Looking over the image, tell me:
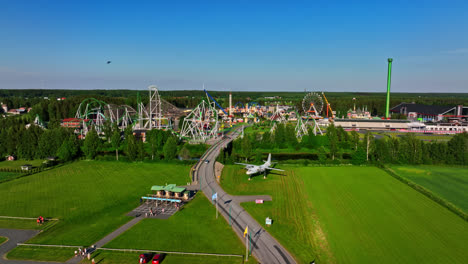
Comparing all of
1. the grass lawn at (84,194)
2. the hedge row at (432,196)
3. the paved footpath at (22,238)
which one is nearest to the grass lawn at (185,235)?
the paved footpath at (22,238)

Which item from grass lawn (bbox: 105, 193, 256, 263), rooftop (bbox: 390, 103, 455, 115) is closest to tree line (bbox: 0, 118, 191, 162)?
grass lawn (bbox: 105, 193, 256, 263)

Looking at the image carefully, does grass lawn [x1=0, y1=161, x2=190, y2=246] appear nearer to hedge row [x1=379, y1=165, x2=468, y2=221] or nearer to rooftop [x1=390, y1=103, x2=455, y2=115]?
hedge row [x1=379, y1=165, x2=468, y2=221]

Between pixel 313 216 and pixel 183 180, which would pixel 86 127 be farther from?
pixel 313 216

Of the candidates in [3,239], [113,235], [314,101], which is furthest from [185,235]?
[314,101]

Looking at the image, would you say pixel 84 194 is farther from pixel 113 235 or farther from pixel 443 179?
pixel 443 179

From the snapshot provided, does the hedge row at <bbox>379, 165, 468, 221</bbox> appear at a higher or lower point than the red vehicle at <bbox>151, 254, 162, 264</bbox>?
higher

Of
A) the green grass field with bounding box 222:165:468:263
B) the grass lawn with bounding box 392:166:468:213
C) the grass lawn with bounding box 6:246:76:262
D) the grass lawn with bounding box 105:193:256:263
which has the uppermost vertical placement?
the grass lawn with bounding box 392:166:468:213

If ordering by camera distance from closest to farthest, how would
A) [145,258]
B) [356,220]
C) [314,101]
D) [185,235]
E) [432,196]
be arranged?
[145,258]
[185,235]
[356,220]
[432,196]
[314,101]
